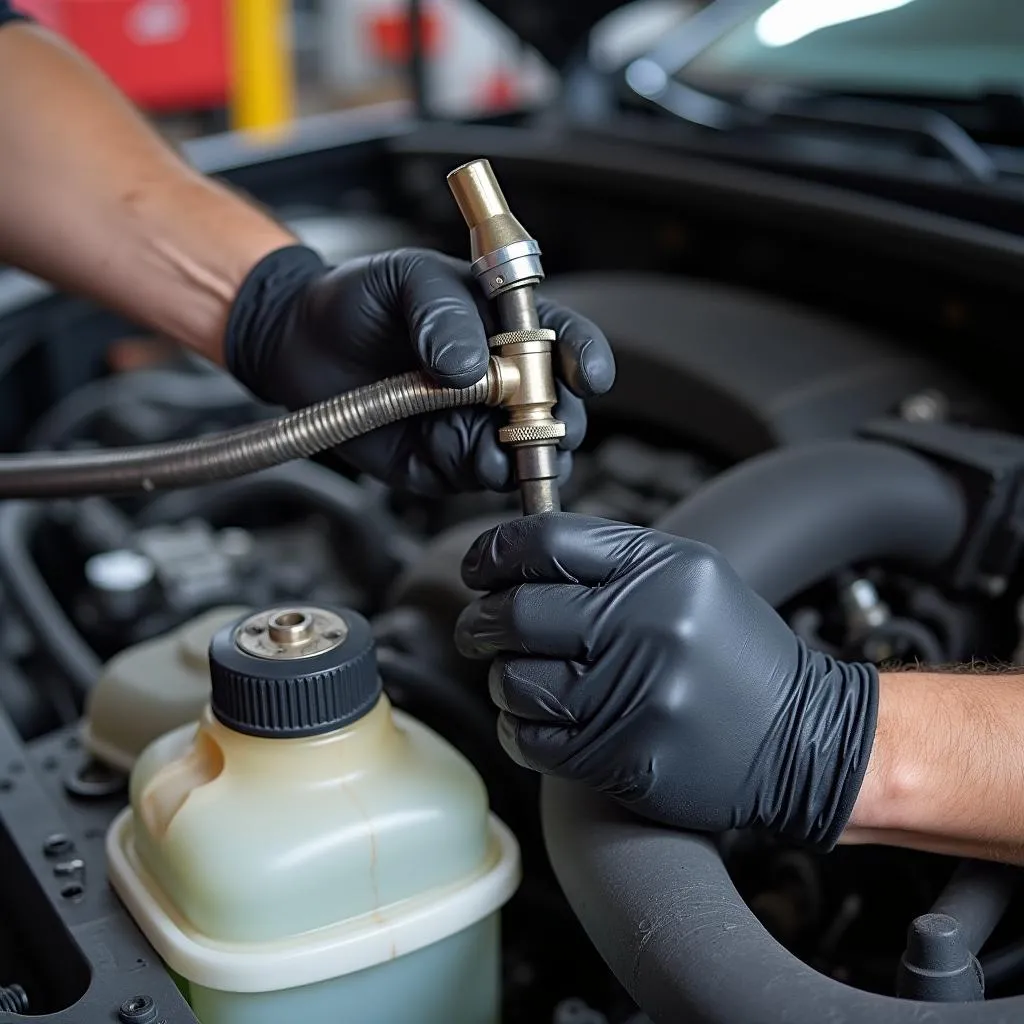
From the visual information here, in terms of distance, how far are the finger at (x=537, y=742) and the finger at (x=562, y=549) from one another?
0.29 feet

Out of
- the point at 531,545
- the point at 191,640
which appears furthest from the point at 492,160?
the point at 531,545

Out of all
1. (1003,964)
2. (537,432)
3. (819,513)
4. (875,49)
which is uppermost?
(875,49)

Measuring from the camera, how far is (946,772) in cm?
78

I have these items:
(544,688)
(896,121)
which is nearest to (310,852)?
(544,688)

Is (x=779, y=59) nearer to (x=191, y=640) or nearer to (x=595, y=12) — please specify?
(x=595, y=12)

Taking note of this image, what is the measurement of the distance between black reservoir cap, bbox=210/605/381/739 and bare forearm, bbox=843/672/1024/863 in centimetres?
33

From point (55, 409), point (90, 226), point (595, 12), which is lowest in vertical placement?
point (55, 409)

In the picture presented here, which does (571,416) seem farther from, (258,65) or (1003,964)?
(258,65)

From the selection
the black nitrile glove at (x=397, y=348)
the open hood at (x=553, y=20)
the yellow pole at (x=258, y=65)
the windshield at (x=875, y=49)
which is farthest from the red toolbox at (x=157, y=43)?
the black nitrile glove at (x=397, y=348)

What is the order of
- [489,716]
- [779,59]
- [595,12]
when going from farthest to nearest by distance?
[595,12] → [779,59] → [489,716]

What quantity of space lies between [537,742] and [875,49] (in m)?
1.17

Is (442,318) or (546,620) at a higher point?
(442,318)

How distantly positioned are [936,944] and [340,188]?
1.56m

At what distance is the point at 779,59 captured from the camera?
165 centimetres
